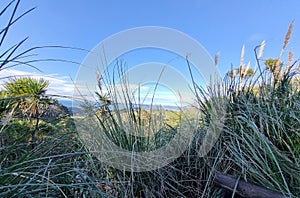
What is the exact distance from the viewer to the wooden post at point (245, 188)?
0.89 metres

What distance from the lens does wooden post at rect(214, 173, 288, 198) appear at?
886 millimetres

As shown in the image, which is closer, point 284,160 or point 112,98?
point 284,160

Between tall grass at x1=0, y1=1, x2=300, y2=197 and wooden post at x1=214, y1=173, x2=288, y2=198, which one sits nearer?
wooden post at x1=214, y1=173, x2=288, y2=198

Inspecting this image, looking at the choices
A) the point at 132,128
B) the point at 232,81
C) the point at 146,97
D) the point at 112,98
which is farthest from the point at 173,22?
the point at 132,128

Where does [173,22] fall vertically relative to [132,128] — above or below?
above

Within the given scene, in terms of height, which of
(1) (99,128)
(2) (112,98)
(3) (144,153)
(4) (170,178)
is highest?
(2) (112,98)

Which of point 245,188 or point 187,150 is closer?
point 245,188

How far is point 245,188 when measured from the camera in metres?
0.96

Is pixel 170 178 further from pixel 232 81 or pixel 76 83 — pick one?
pixel 232 81

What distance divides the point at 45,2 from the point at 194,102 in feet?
4.74

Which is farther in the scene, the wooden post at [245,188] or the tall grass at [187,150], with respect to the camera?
the tall grass at [187,150]

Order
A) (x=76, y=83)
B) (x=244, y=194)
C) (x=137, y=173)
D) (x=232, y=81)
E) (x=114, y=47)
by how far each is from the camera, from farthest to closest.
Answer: (x=232, y=81) < (x=114, y=47) < (x=76, y=83) < (x=137, y=173) < (x=244, y=194)

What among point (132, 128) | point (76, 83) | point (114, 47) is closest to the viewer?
point (132, 128)

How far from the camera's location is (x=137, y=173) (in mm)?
1245
